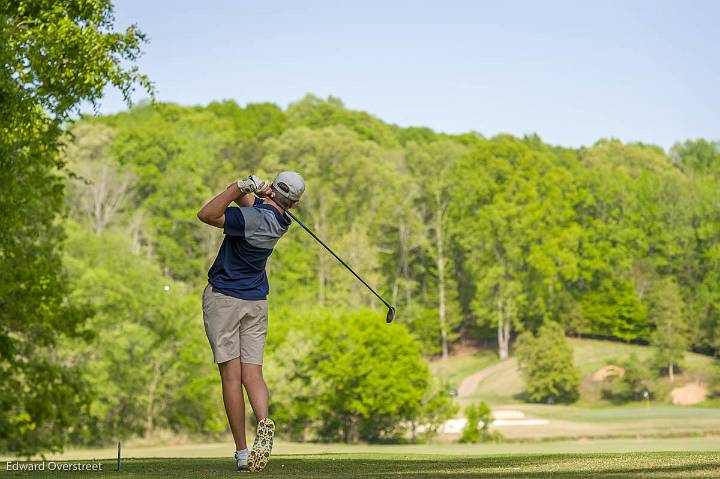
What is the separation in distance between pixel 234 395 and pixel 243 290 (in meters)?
0.78

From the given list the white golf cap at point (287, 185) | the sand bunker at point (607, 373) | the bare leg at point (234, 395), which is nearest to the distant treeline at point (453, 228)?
the sand bunker at point (607, 373)

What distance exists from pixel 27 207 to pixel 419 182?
61581 mm

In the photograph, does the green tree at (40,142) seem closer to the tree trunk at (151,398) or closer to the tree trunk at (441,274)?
the tree trunk at (151,398)

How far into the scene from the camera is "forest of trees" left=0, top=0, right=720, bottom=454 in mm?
47656

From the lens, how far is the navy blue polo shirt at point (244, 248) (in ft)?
25.7

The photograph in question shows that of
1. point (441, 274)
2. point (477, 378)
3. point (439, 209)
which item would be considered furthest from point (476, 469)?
point (439, 209)

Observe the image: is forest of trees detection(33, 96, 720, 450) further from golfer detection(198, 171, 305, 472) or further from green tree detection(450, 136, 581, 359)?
golfer detection(198, 171, 305, 472)

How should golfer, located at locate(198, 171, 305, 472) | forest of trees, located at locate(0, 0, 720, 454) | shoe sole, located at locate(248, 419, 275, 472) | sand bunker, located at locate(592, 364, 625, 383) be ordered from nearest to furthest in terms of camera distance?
shoe sole, located at locate(248, 419, 275, 472), golfer, located at locate(198, 171, 305, 472), forest of trees, located at locate(0, 0, 720, 454), sand bunker, located at locate(592, 364, 625, 383)

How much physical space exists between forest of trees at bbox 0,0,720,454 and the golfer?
35.7 metres

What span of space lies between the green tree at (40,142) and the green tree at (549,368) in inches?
1692

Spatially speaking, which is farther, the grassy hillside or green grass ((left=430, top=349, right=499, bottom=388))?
green grass ((left=430, top=349, right=499, bottom=388))

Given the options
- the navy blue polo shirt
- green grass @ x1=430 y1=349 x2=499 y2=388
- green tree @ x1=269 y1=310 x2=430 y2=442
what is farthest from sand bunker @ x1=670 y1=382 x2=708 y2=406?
the navy blue polo shirt

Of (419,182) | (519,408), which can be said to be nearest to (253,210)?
(519,408)

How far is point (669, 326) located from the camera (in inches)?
2496
